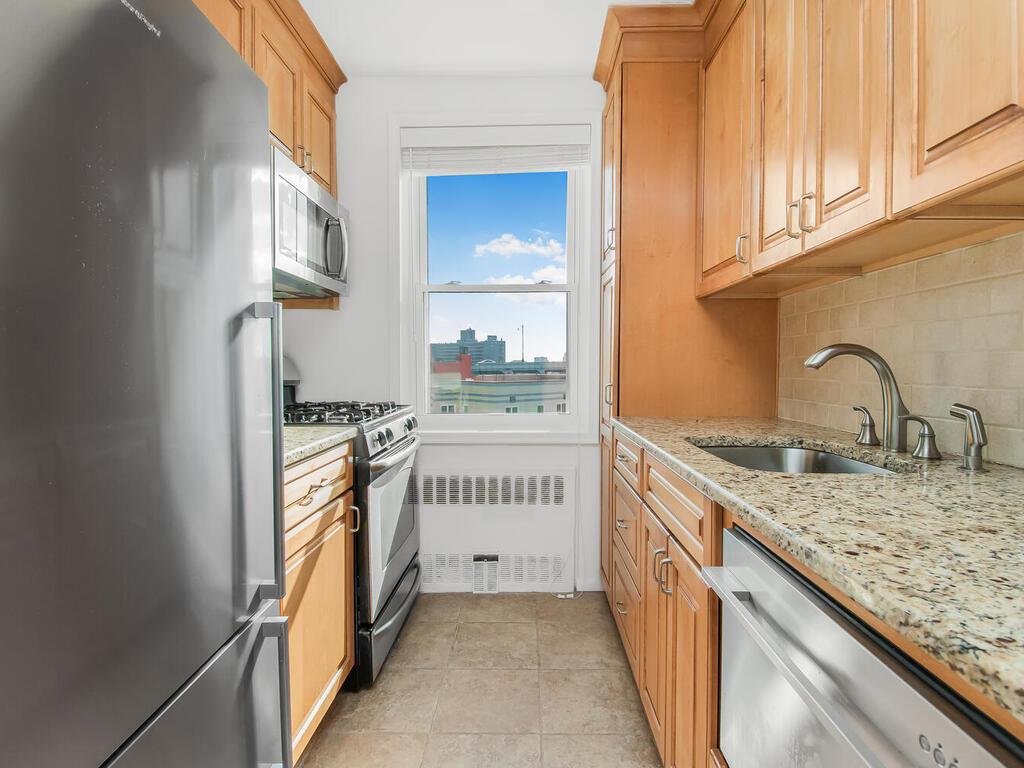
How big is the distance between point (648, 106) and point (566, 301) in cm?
102

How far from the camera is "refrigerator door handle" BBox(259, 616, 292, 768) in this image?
3.57ft

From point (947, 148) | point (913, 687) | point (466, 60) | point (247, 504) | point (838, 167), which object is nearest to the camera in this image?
point (913, 687)

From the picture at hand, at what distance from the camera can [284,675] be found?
114cm

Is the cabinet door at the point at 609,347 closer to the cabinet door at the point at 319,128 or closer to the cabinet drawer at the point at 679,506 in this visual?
the cabinet drawer at the point at 679,506

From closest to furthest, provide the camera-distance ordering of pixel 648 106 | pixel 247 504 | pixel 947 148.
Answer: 1. pixel 947 148
2. pixel 247 504
3. pixel 648 106

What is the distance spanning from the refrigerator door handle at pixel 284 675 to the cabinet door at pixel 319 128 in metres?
1.93

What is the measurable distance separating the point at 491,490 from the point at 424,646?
82cm

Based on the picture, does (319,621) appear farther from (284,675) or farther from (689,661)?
(689,661)

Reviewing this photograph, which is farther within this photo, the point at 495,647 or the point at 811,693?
the point at 495,647

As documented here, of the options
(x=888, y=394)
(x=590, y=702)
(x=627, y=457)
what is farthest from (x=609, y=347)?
(x=590, y=702)

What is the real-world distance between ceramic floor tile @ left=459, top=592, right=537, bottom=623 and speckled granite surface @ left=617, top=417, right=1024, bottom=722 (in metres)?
1.55

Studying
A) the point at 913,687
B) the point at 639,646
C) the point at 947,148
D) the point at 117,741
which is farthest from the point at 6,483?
the point at 639,646

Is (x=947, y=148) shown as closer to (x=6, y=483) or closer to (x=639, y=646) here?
(x=6, y=483)

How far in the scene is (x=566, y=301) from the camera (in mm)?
2896
